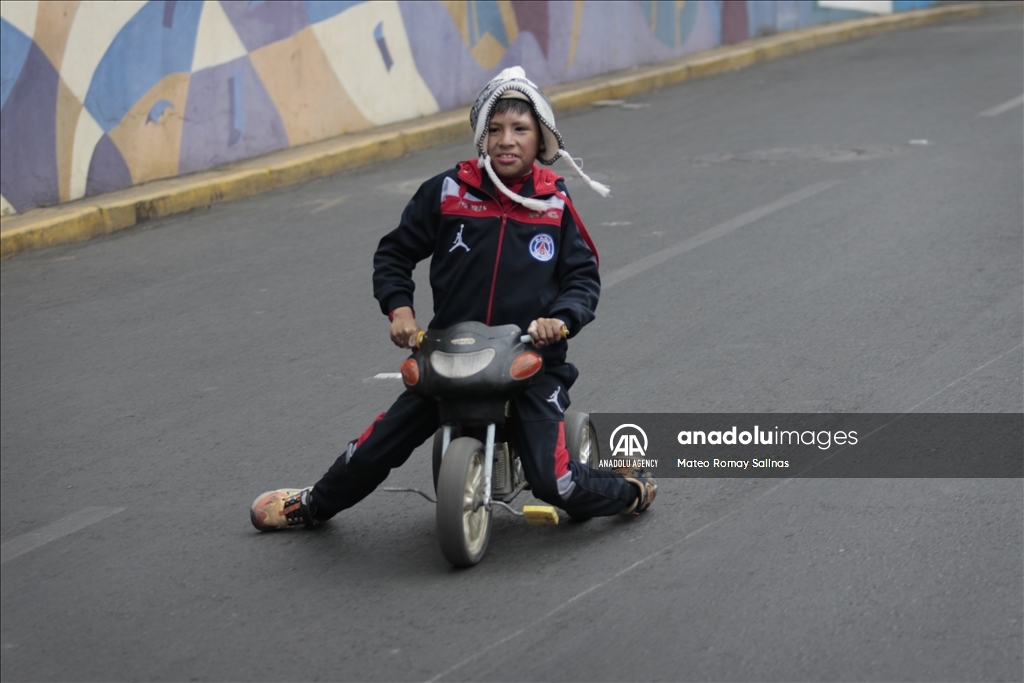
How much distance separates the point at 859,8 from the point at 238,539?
20448mm

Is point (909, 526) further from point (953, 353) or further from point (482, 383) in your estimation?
point (953, 353)

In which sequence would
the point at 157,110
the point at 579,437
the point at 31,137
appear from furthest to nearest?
the point at 157,110 < the point at 31,137 < the point at 579,437

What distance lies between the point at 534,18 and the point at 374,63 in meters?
2.92

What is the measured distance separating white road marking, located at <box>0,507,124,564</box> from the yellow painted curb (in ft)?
16.7

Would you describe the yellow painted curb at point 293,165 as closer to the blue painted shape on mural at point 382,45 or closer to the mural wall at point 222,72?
the mural wall at point 222,72

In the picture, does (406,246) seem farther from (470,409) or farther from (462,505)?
(462,505)

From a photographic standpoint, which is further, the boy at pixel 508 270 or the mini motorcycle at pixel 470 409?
the boy at pixel 508 270

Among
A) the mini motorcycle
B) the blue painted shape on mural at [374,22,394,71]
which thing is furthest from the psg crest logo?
the blue painted shape on mural at [374,22,394,71]

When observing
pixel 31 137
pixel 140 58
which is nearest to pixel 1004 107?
pixel 140 58

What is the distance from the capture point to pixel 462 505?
425 cm

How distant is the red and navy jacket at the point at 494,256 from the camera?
174 inches

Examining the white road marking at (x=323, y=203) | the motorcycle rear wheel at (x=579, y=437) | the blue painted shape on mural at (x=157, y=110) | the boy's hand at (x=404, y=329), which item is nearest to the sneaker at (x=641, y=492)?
the motorcycle rear wheel at (x=579, y=437)

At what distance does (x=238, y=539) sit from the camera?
4.71 metres
